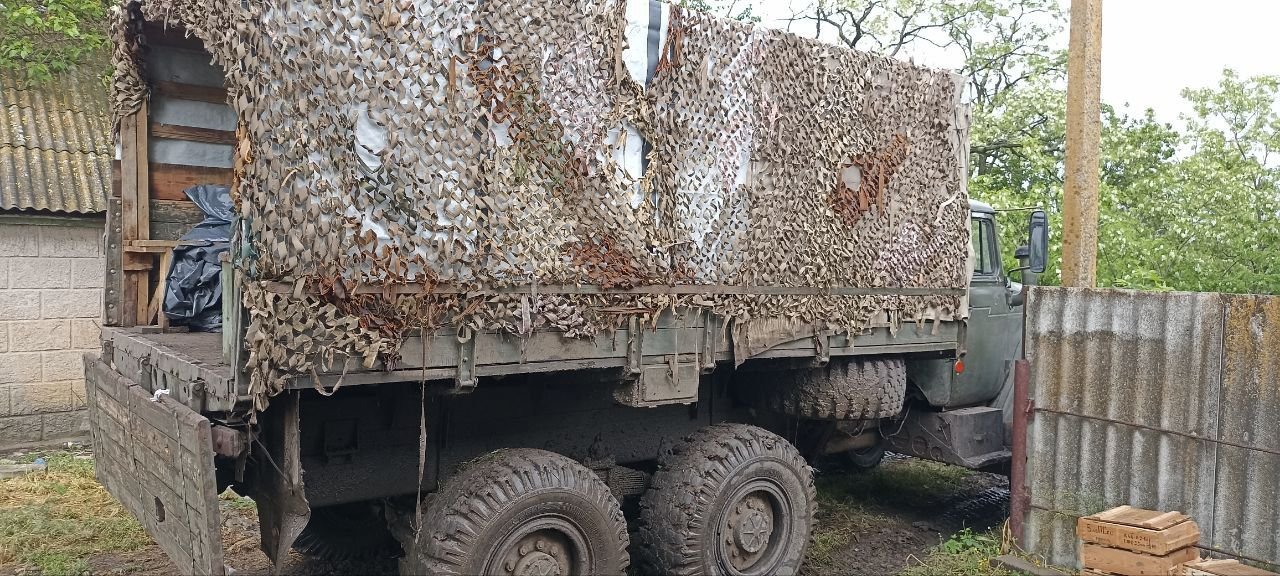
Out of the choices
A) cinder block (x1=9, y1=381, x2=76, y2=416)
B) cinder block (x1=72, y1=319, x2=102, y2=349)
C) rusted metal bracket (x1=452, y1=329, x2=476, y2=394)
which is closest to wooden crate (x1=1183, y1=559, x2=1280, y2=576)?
rusted metal bracket (x1=452, y1=329, x2=476, y2=394)

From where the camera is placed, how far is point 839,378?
5312mm

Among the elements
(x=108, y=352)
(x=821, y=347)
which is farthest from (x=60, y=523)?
(x=821, y=347)

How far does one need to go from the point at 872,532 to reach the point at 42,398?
7.28 metres

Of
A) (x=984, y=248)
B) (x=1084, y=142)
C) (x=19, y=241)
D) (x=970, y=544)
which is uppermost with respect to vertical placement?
(x=1084, y=142)

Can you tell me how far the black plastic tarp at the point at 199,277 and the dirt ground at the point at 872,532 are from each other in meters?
1.22

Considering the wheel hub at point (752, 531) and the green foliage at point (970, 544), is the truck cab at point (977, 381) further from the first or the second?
the wheel hub at point (752, 531)

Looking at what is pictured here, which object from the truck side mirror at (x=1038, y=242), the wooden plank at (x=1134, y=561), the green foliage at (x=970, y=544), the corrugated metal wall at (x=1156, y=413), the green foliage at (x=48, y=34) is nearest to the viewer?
the wooden plank at (x=1134, y=561)

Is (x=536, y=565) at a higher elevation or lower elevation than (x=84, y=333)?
lower

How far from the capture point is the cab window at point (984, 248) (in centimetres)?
629

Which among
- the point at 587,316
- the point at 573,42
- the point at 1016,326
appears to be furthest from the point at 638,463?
the point at 1016,326

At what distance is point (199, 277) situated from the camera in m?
4.74

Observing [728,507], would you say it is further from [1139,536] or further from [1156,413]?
[1156,413]

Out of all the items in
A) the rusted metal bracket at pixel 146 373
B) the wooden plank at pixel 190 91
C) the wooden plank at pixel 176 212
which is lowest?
the rusted metal bracket at pixel 146 373

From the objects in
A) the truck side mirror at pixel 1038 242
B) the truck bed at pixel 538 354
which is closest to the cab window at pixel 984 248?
the truck side mirror at pixel 1038 242
